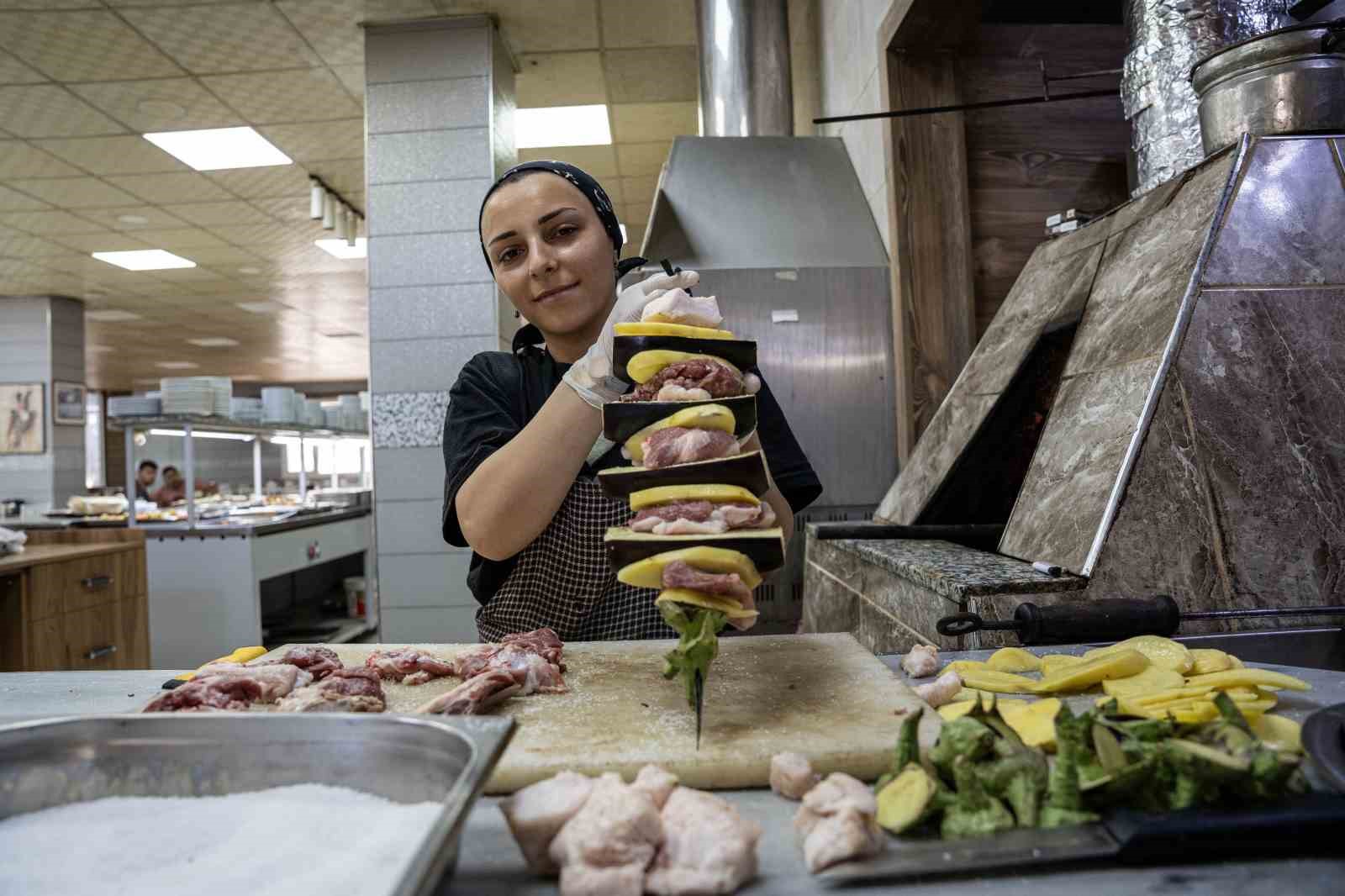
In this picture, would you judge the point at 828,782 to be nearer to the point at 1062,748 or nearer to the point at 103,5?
the point at 1062,748

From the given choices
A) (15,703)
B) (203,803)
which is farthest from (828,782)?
(15,703)

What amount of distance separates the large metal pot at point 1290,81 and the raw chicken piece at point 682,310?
1428mm

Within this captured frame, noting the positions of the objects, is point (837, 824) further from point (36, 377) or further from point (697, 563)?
point (36, 377)

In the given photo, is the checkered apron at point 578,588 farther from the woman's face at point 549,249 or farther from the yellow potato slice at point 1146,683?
the yellow potato slice at point 1146,683

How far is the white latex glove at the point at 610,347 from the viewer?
1.33 m

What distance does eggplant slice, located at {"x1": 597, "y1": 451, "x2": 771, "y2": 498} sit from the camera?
1.10 m

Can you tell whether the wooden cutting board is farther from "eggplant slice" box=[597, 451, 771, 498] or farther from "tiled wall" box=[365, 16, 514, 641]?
"tiled wall" box=[365, 16, 514, 641]

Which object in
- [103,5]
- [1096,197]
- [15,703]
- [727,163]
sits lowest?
[15,703]

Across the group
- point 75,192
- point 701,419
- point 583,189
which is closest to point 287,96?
point 75,192

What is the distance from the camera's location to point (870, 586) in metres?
2.18

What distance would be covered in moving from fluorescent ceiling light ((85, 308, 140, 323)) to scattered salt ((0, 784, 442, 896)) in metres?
13.9

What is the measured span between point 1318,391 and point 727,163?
8.70 feet

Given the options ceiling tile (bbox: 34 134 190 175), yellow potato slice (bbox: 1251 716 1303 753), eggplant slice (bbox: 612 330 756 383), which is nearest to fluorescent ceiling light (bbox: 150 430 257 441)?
ceiling tile (bbox: 34 134 190 175)

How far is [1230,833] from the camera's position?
77 cm
